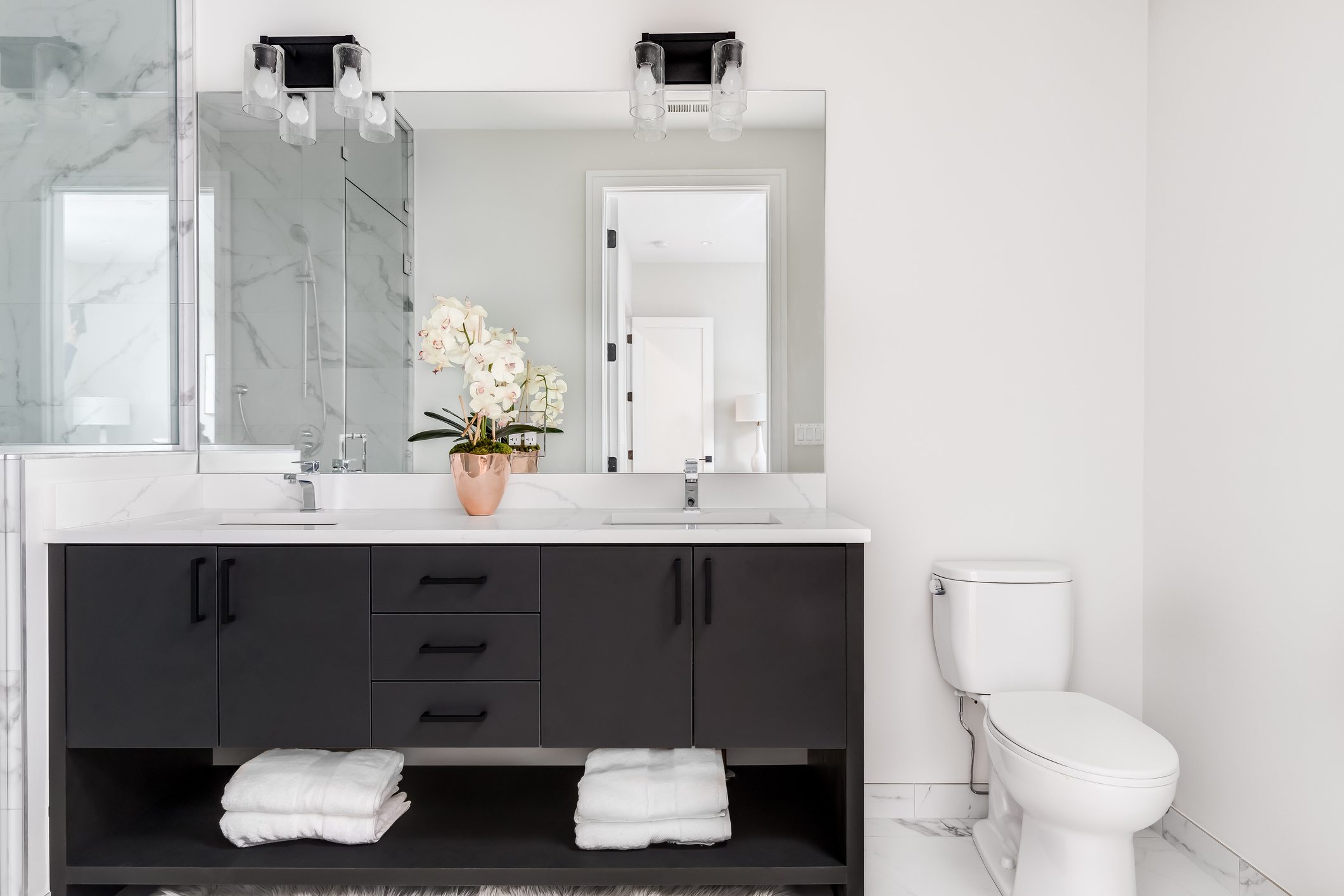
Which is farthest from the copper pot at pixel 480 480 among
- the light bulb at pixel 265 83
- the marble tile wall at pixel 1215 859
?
the marble tile wall at pixel 1215 859

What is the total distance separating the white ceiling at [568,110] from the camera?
1993mm

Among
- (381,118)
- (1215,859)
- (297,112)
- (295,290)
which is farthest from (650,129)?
(1215,859)

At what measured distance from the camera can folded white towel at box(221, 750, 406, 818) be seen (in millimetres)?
1584

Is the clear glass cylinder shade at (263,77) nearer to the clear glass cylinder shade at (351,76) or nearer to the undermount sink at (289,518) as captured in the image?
the clear glass cylinder shade at (351,76)

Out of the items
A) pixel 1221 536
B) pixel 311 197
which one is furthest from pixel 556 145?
pixel 1221 536

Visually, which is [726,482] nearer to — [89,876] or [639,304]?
[639,304]

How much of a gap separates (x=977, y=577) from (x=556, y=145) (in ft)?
5.24

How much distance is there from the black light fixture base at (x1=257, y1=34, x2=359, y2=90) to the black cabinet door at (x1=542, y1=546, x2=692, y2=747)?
1512 mm

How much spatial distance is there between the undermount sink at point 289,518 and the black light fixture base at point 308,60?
117 centimetres

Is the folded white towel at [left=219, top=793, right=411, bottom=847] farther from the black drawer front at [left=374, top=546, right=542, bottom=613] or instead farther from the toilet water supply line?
the toilet water supply line

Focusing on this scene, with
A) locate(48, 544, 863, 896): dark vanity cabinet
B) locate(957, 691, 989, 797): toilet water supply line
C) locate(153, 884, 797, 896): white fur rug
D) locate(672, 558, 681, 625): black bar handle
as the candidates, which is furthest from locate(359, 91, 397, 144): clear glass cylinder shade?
locate(957, 691, 989, 797): toilet water supply line

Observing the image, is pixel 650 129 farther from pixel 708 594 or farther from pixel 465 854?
pixel 465 854

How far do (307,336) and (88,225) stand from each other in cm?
56

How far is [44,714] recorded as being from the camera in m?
1.52
